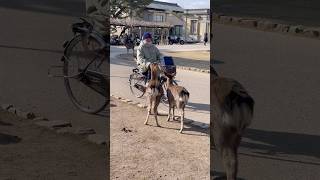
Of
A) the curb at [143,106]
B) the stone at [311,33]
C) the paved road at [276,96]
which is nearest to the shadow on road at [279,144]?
the paved road at [276,96]

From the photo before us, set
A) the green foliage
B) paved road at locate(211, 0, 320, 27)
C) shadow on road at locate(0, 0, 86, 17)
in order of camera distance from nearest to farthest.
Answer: paved road at locate(211, 0, 320, 27) → shadow on road at locate(0, 0, 86, 17) → the green foliage

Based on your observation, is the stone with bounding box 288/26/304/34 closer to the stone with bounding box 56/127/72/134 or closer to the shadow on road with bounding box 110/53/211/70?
the shadow on road with bounding box 110/53/211/70

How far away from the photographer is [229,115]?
111 inches

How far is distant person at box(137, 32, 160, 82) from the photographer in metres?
3.16

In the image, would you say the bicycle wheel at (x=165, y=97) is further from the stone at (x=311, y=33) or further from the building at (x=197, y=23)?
the stone at (x=311, y=33)

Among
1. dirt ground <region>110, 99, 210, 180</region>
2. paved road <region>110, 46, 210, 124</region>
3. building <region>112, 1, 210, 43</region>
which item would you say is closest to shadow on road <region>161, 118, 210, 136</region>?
dirt ground <region>110, 99, 210, 180</region>

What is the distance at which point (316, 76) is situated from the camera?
2832mm

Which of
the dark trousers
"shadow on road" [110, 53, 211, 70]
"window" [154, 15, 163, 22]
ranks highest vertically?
"window" [154, 15, 163, 22]

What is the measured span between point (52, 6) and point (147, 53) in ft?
2.29

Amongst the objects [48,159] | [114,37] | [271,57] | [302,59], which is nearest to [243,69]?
[271,57]

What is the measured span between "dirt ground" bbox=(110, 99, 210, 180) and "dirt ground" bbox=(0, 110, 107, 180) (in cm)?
14

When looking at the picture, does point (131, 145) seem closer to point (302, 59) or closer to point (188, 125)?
point (188, 125)

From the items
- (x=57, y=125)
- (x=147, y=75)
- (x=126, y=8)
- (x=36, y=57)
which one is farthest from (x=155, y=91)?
(x=36, y=57)

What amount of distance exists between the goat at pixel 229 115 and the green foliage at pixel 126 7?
688 millimetres
